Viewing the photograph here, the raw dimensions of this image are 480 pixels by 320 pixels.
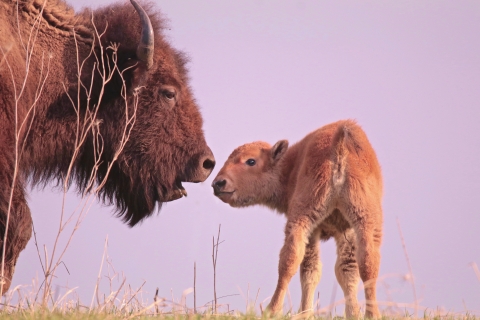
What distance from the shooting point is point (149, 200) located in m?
7.46

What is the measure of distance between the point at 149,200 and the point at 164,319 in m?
3.84

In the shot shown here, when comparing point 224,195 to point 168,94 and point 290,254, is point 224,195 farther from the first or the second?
point 290,254

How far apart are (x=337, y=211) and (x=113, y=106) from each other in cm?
260

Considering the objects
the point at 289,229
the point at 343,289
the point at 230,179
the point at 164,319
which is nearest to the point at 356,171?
the point at 289,229

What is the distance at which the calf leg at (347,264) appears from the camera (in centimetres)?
639

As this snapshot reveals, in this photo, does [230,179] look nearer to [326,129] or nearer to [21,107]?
[326,129]

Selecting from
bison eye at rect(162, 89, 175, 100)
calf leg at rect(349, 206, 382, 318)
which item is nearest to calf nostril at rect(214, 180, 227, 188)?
bison eye at rect(162, 89, 175, 100)

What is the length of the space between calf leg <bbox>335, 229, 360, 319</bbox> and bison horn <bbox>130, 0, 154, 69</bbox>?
2.62m

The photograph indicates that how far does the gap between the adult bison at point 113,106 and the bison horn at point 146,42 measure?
10 millimetres

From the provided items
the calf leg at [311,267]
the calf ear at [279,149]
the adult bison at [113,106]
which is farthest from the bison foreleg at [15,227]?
the calf ear at [279,149]

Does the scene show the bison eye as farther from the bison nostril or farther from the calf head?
the calf head

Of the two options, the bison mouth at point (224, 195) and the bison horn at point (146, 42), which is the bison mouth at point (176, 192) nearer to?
the bison mouth at point (224, 195)

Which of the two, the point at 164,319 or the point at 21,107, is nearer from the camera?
the point at 164,319

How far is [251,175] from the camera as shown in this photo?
767 cm
